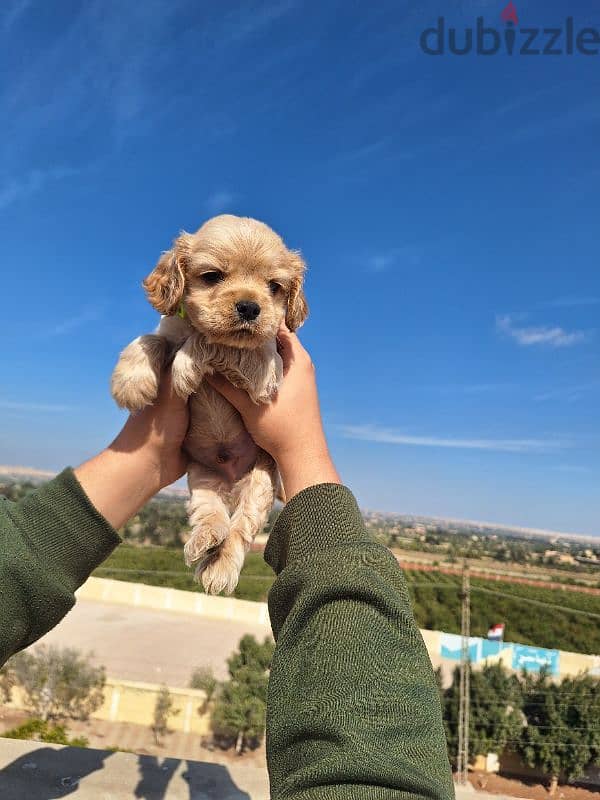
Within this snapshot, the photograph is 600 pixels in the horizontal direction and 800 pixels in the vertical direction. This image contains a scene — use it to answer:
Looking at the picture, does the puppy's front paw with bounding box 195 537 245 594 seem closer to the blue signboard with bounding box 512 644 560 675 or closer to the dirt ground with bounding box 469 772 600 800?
the dirt ground with bounding box 469 772 600 800

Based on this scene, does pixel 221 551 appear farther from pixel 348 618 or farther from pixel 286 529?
pixel 348 618

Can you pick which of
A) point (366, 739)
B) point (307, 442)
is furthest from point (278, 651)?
point (307, 442)

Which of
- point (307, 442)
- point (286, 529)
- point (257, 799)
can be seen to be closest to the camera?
point (286, 529)

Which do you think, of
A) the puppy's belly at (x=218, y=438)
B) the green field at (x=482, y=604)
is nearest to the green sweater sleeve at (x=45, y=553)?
the puppy's belly at (x=218, y=438)

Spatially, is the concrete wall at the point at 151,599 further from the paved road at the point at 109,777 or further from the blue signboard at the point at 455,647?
the paved road at the point at 109,777

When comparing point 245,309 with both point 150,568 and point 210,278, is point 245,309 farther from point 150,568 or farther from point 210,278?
point 150,568

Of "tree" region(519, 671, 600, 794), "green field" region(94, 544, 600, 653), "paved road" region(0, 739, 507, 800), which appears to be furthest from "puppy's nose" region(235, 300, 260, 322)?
"green field" region(94, 544, 600, 653)

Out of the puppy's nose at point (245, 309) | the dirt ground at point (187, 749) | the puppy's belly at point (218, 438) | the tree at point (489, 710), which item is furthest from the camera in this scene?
the tree at point (489, 710)
